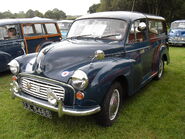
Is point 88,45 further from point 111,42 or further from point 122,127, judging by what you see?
point 122,127

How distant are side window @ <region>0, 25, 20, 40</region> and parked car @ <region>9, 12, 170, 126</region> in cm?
279

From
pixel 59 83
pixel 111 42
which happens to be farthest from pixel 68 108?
pixel 111 42

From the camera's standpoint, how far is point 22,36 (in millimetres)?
6293

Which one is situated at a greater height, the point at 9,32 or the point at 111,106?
the point at 9,32

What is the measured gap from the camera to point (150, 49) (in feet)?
14.6

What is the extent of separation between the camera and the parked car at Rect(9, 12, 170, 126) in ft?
8.22

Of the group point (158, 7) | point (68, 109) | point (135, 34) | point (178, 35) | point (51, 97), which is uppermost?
point (158, 7)

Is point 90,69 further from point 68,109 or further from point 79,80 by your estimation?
point 68,109

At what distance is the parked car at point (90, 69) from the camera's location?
8.22 ft

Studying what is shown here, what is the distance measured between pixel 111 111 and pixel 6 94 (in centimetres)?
264

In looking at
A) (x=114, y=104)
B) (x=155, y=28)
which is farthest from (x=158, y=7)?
(x=114, y=104)

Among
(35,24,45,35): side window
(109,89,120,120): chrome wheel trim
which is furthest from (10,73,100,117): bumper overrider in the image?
(35,24,45,35): side window

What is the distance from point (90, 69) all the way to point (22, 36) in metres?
4.58

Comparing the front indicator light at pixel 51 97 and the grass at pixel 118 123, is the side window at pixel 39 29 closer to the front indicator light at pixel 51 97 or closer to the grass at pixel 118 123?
the grass at pixel 118 123
